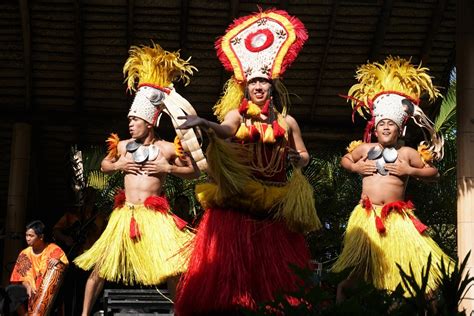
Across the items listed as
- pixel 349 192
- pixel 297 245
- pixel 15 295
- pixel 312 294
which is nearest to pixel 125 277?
pixel 15 295

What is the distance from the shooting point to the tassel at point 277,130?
5524mm

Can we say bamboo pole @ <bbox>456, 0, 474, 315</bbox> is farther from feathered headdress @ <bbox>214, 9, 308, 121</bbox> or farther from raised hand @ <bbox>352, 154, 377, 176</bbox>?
feathered headdress @ <bbox>214, 9, 308, 121</bbox>

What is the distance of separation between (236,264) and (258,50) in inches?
47.0

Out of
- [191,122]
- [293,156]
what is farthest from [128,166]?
[191,122]

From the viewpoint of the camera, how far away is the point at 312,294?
3.04 m

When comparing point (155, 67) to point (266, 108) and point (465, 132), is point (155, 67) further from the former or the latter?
point (465, 132)

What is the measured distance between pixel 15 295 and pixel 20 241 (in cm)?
364

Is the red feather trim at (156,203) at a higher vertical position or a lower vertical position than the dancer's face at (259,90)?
lower

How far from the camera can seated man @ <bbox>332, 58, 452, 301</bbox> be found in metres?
6.21

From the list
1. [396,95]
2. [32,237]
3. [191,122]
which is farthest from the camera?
[32,237]

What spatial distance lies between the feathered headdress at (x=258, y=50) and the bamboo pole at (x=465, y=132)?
1512 mm

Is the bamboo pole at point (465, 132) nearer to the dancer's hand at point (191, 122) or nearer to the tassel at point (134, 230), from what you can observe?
the tassel at point (134, 230)

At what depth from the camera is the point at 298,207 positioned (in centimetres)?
532

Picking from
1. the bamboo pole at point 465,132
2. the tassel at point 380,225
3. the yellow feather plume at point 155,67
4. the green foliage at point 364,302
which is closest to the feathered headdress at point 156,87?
the yellow feather plume at point 155,67
